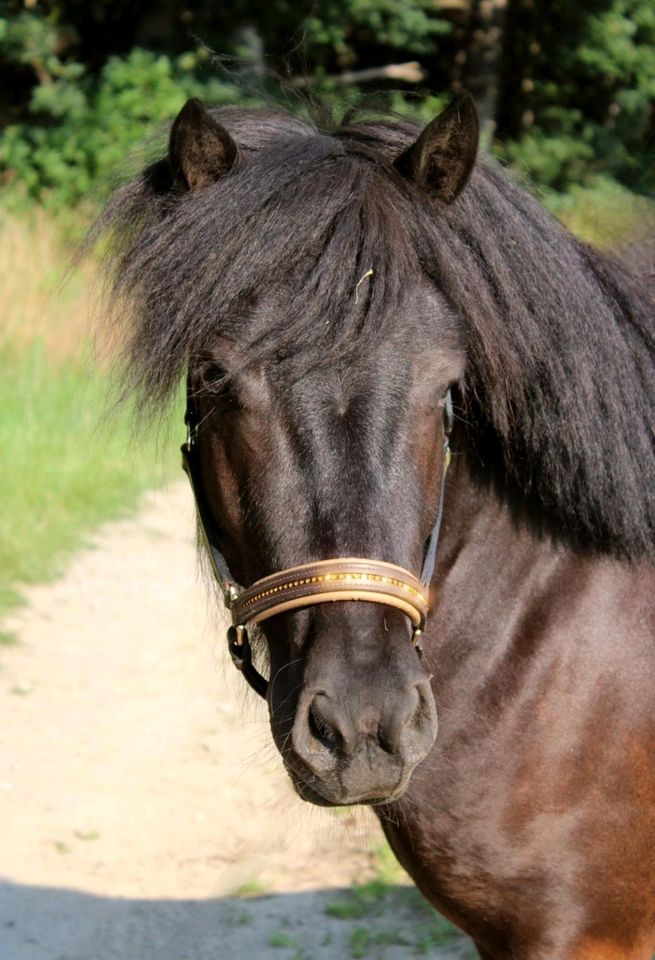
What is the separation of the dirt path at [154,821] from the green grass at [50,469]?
1.21 feet

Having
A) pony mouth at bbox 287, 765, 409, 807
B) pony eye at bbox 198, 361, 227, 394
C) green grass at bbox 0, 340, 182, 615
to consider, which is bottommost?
green grass at bbox 0, 340, 182, 615

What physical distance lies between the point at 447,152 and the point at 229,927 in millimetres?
2497

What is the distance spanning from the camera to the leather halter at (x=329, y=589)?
1708 mm

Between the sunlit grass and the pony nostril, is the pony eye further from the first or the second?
the sunlit grass

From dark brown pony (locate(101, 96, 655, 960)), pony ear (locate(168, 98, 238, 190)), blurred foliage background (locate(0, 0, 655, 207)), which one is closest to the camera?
dark brown pony (locate(101, 96, 655, 960))

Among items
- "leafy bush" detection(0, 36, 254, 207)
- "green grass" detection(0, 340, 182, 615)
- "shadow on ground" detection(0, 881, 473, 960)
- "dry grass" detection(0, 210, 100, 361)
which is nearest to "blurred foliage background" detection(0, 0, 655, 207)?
"leafy bush" detection(0, 36, 254, 207)

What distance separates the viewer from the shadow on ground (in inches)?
127

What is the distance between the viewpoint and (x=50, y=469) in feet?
22.8

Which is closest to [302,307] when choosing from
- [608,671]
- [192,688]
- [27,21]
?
[608,671]

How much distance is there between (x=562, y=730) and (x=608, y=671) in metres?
0.15

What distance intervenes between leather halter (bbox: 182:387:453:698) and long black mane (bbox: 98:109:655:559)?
18 cm

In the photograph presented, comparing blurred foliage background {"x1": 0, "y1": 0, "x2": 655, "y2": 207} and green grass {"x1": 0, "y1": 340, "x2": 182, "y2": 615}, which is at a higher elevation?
blurred foliage background {"x1": 0, "y1": 0, "x2": 655, "y2": 207}

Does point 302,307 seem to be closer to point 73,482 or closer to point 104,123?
point 73,482

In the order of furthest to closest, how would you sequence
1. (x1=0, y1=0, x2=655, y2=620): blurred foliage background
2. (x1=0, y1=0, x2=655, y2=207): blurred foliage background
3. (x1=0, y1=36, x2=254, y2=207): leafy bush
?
(x1=0, y1=0, x2=655, y2=207): blurred foliage background → (x1=0, y1=36, x2=254, y2=207): leafy bush → (x1=0, y1=0, x2=655, y2=620): blurred foliage background
